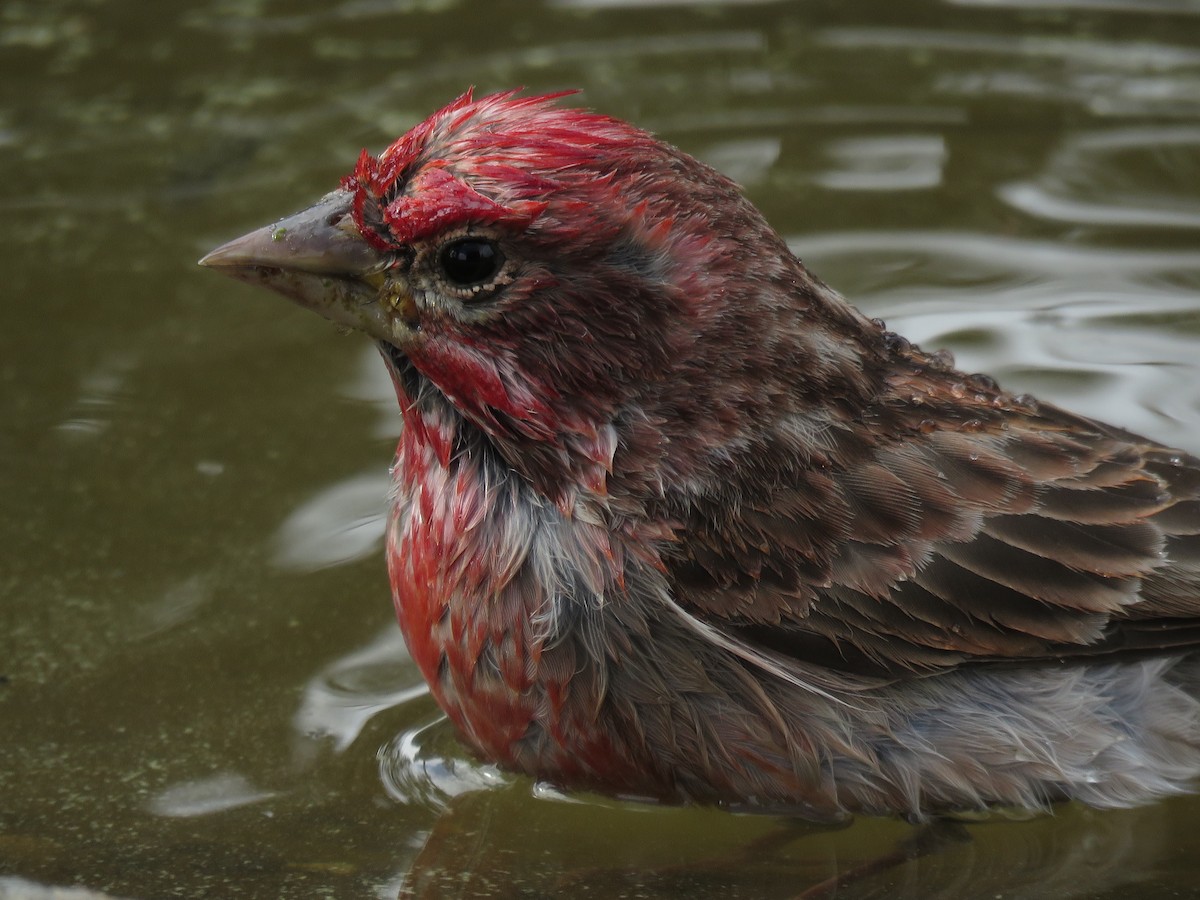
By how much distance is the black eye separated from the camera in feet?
13.1

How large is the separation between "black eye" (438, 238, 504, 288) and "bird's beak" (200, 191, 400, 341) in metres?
0.15

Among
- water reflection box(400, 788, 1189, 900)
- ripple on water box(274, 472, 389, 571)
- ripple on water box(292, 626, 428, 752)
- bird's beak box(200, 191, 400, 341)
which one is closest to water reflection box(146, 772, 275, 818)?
ripple on water box(292, 626, 428, 752)

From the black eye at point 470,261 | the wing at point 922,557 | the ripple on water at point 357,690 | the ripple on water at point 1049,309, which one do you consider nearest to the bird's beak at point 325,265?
the black eye at point 470,261

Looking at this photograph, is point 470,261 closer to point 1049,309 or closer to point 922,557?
point 922,557

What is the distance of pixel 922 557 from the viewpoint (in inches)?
→ 170

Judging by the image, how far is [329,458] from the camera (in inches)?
229

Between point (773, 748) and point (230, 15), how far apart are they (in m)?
5.98

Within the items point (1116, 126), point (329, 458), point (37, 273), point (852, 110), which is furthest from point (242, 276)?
point (1116, 126)

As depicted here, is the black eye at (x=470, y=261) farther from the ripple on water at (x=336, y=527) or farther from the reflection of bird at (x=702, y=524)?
the ripple on water at (x=336, y=527)

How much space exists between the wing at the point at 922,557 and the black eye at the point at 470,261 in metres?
0.77

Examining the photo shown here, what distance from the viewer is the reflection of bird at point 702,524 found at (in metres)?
4.08

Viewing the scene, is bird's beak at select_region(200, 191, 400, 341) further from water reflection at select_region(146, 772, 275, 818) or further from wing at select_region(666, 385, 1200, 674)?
water reflection at select_region(146, 772, 275, 818)

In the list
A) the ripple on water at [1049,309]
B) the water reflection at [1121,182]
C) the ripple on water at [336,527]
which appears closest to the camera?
the ripple on water at [336,527]

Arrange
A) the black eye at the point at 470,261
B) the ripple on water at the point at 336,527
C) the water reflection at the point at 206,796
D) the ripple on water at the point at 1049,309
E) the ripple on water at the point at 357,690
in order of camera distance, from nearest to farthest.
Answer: the black eye at the point at 470,261
the water reflection at the point at 206,796
the ripple on water at the point at 357,690
the ripple on water at the point at 336,527
the ripple on water at the point at 1049,309
